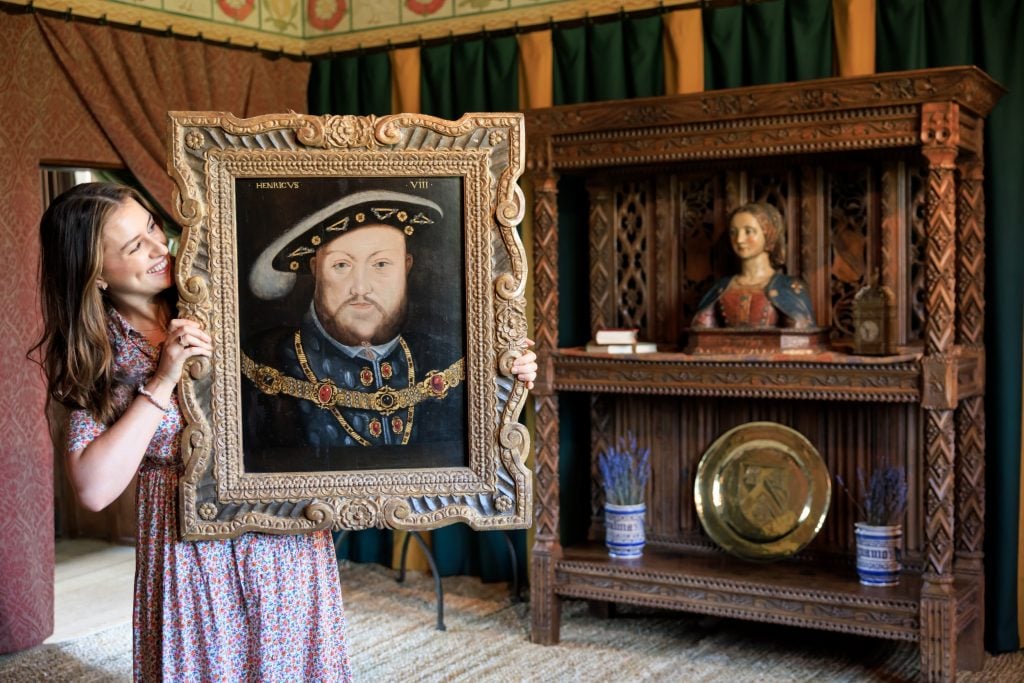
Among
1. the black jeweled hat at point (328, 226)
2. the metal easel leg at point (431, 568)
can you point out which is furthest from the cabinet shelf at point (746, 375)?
the black jeweled hat at point (328, 226)

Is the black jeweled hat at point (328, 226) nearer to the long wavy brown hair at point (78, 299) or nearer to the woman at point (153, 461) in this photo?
the woman at point (153, 461)

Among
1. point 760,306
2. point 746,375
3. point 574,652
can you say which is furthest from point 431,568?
point 760,306

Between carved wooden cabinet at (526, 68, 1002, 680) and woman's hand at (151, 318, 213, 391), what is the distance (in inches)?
80.7

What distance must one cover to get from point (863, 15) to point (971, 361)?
127 centimetres

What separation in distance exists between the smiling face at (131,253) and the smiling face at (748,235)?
2249 millimetres

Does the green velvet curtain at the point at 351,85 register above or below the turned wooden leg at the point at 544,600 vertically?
above

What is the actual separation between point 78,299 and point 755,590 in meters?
2.47

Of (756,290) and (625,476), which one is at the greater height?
(756,290)

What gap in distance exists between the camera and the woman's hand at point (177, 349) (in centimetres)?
202

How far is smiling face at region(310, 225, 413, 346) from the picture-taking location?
2170 mm

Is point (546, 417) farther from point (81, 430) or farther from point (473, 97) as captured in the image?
point (81, 430)

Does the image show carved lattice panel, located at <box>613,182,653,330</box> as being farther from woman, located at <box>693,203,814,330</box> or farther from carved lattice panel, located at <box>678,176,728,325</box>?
woman, located at <box>693,203,814,330</box>

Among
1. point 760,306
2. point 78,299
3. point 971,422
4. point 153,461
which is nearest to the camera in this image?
point 78,299

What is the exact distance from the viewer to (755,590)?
364cm
